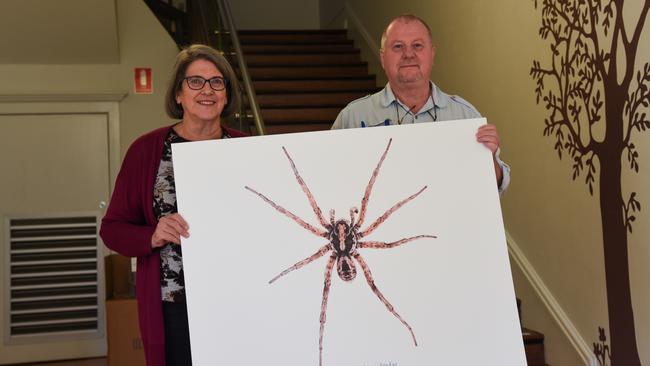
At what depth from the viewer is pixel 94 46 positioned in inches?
196

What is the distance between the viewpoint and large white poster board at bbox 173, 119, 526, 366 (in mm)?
1488

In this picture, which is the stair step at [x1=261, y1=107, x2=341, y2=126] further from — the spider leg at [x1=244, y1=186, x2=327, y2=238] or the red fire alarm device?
the spider leg at [x1=244, y1=186, x2=327, y2=238]

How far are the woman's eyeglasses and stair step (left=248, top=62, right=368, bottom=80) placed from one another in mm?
4148

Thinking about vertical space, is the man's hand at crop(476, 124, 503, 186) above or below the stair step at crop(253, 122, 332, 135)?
below

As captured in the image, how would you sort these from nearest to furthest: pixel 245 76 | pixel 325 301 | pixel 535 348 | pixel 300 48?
1. pixel 325 301
2. pixel 535 348
3. pixel 245 76
4. pixel 300 48

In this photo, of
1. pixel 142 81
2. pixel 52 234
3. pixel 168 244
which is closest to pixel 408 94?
pixel 168 244

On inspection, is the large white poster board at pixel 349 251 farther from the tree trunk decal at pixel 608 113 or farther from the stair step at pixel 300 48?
the stair step at pixel 300 48

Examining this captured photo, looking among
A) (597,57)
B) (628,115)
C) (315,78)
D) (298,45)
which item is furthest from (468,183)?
(298,45)

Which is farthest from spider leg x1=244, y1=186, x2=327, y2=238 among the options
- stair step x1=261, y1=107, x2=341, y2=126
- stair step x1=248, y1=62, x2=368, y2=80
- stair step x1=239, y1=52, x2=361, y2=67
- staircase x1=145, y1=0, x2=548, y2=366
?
stair step x1=239, y1=52, x2=361, y2=67

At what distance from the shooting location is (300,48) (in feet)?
21.5

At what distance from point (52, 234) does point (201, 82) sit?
13.1 feet

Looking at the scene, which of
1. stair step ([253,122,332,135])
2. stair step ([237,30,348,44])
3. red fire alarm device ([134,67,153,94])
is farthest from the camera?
stair step ([237,30,348,44])

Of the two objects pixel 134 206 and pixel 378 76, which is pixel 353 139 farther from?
pixel 378 76

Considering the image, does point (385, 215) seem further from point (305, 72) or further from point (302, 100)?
point (305, 72)
